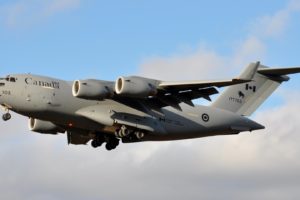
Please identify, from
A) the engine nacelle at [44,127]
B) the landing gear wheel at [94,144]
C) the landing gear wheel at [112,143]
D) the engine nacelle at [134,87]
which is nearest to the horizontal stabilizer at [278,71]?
the engine nacelle at [134,87]

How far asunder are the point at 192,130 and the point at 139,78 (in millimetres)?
4140

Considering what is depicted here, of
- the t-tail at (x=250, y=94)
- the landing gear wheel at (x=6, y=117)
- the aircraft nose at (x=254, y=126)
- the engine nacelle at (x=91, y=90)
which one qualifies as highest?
the t-tail at (x=250, y=94)

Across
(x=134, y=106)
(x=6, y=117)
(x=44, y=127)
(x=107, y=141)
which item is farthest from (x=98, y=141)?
(x=6, y=117)

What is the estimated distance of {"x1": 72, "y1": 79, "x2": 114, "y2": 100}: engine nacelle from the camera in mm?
30062

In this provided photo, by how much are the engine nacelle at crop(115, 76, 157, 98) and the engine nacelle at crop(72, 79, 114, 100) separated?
0.42 m

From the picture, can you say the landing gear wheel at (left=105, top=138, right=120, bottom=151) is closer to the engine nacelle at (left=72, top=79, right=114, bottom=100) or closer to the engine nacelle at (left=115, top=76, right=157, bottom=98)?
the engine nacelle at (left=72, top=79, right=114, bottom=100)

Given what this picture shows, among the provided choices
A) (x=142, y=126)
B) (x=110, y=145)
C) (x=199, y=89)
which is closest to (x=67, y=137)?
(x=110, y=145)

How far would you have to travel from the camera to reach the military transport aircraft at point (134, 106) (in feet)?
100

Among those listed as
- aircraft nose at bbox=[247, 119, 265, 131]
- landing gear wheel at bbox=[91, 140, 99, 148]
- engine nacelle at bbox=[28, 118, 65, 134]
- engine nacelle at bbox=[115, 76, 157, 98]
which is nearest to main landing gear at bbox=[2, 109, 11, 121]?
engine nacelle at bbox=[28, 118, 65, 134]

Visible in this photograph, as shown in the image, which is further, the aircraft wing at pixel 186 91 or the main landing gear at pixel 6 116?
the main landing gear at pixel 6 116

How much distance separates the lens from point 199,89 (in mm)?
31188

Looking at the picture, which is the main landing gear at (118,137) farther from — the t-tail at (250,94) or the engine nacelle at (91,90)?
the t-tail at (250,94)

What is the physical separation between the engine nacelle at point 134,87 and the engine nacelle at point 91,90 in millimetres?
421

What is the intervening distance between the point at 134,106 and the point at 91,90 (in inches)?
102
